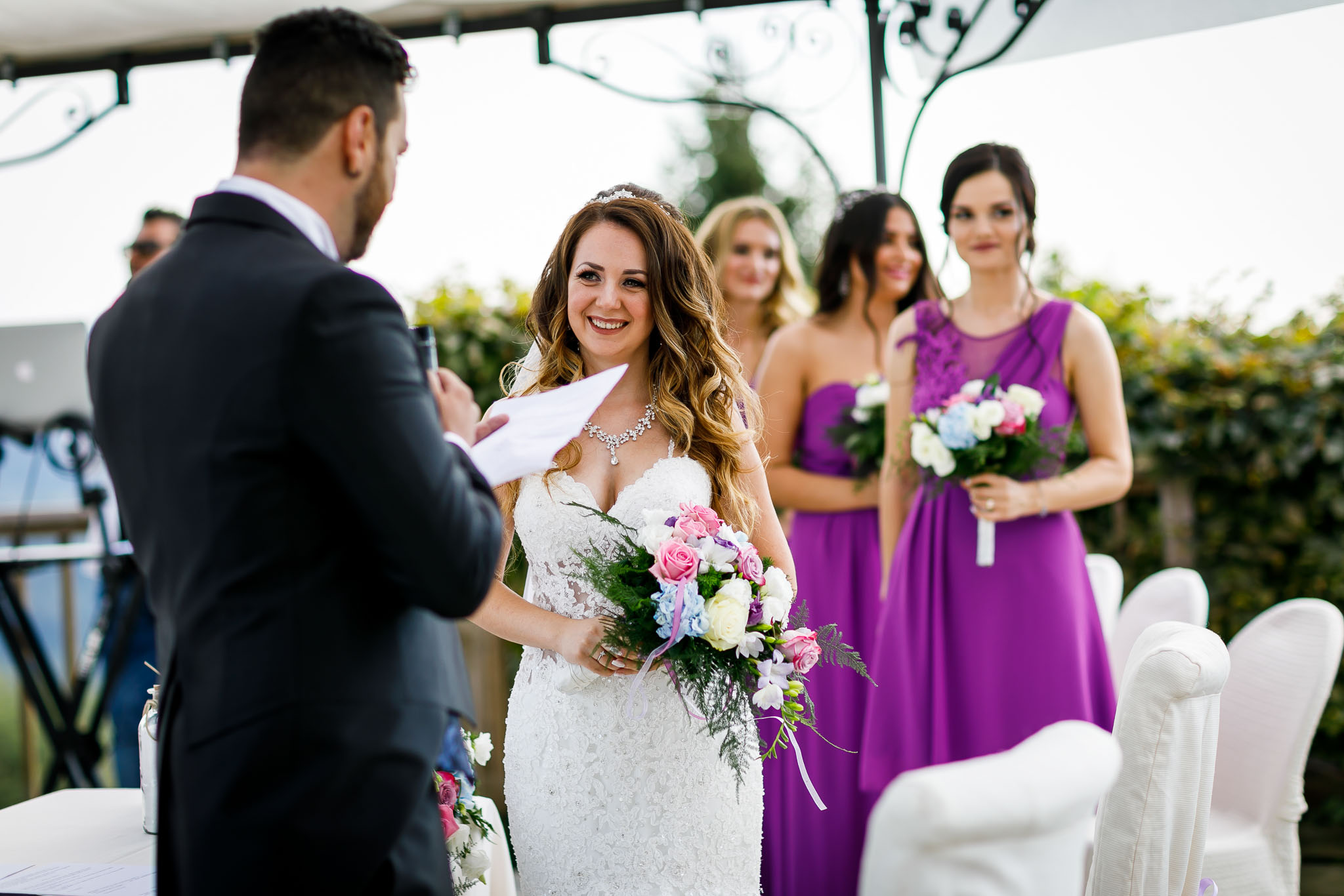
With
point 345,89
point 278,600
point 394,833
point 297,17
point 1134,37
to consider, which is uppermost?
point 1134,37

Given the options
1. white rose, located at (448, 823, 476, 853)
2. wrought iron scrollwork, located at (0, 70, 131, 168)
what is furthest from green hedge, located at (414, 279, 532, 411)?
white rose, located at (448, 823, 476, 853)

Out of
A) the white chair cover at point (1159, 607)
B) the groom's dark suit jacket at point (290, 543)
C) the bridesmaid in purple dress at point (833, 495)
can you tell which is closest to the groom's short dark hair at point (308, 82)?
the groom's dark suit jacket at point (290, 543)

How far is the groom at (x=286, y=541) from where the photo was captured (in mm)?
1215

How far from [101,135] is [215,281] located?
22.3 ft

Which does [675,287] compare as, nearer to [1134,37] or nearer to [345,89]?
[345,89]

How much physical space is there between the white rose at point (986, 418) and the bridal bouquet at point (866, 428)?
0.47 m

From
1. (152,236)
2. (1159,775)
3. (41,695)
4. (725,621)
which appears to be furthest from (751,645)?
(41,695)

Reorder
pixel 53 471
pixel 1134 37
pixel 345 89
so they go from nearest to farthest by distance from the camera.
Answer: pixel 345 89 → pixel 1134 37 → pixel 53 471

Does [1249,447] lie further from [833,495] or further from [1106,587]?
[833,495]

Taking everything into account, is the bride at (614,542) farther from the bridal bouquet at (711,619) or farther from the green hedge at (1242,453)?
the green hedge at (1242,453)

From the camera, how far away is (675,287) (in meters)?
2.47

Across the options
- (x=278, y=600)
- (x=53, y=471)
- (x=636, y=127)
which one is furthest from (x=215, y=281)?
(x=636, y=127)

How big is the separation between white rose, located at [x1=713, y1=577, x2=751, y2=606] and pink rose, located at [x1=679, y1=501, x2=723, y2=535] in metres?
0.14

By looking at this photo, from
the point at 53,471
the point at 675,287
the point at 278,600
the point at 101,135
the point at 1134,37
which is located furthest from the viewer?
the point at 101,135
